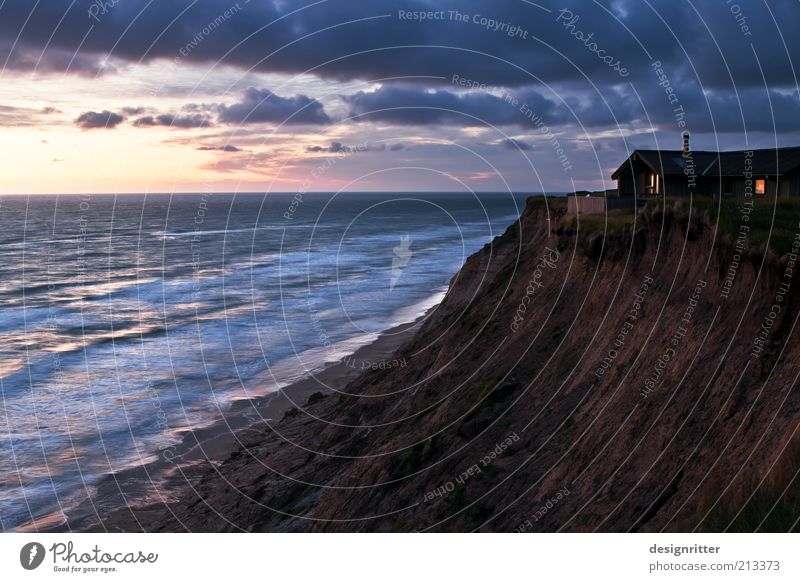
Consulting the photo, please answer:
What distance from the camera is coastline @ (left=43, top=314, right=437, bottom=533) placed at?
84.8ft

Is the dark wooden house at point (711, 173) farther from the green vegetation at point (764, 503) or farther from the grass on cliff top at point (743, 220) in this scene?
the green vegetation at point (764, 503)

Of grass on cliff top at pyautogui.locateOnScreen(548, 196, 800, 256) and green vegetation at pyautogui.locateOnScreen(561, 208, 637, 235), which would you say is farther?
green vegetation at pyautogui.locateOnScreen(561, 208, 637, 235)

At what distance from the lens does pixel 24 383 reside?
4419 centimetres

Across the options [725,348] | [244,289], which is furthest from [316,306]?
[725,348]

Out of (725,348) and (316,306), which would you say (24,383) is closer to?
(316,306)

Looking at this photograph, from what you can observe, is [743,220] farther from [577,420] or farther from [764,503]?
[764,503]

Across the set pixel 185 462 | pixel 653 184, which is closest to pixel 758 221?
pixel 653 184

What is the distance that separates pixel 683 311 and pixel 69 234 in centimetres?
16798

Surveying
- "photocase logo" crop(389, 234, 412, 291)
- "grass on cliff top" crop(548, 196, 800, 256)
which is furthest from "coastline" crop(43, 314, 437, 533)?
"photocase logo" crop(389, 234, 412, 291)

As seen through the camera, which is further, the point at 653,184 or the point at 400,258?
the point at 400,258
